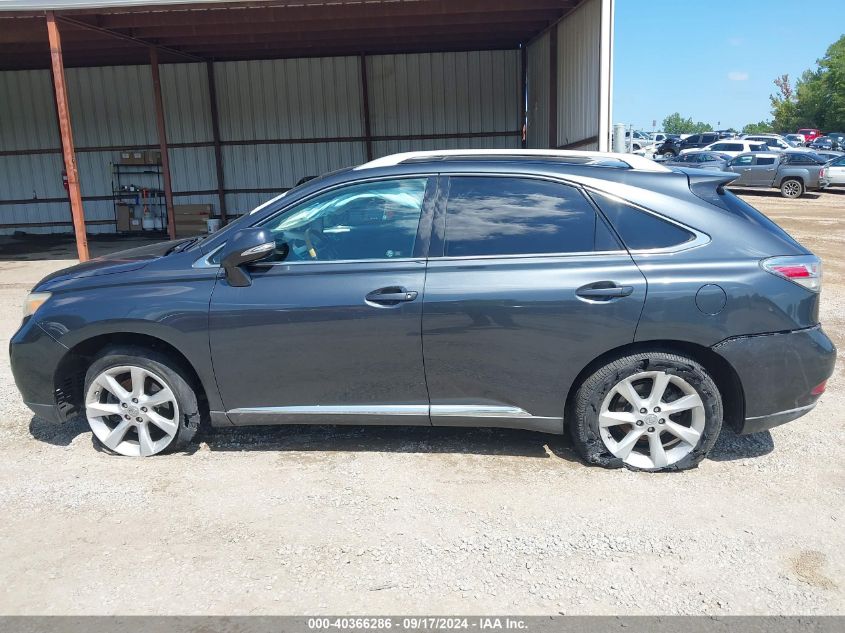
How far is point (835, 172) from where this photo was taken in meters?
22.2

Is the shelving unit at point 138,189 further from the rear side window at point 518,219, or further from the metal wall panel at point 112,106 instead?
the rear side window at point 518,219

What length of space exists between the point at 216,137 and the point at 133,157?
85.0 inches

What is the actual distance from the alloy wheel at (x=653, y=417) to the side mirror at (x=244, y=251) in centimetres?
204

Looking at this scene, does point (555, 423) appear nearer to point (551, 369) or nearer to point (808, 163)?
point (551, 369)

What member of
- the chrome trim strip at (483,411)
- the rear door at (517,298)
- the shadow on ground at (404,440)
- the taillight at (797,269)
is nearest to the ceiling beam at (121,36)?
the shadow on ground at (404,440)

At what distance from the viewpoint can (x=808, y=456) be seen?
4031 mm

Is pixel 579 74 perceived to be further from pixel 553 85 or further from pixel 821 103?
pixel 821 103

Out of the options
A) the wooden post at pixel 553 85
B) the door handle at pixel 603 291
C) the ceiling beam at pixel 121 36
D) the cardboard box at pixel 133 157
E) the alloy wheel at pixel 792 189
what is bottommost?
the alloy wheel at pixel 792 189

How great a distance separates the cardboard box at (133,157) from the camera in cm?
1689

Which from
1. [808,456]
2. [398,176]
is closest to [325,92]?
[398,176]

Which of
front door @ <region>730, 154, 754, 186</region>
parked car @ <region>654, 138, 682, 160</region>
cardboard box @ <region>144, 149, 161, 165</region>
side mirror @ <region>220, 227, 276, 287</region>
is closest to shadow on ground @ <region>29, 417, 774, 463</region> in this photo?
side mirror @ <region>220, 227, 276, 287</region>

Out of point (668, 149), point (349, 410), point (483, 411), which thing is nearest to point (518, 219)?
point (483, 411)

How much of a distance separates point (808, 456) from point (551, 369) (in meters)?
1.76

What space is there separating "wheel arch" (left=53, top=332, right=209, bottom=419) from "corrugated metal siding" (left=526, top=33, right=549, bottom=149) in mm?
11067
